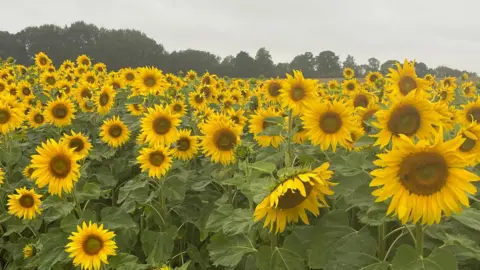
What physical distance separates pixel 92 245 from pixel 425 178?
225 centimetres

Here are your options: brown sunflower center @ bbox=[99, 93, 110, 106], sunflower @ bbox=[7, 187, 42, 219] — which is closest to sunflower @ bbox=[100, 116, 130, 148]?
brown sunflower center @ bbox=[99, 93, 110, 106]

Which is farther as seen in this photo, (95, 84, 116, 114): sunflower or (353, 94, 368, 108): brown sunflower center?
(95, 84, 116, 114): sunflower

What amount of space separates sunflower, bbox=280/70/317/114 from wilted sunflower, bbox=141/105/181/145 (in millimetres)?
1212

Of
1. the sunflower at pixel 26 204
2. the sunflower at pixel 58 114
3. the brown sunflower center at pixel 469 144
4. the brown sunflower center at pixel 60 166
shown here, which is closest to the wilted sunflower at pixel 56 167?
the brown sunflower center at pixel 60 166

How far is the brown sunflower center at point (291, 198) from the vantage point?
2.27m

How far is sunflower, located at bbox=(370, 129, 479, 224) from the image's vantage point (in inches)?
71.7

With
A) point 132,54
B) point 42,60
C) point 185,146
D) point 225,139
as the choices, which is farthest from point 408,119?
point 132,54

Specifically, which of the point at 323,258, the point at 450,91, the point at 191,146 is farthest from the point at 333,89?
the point at 323,258

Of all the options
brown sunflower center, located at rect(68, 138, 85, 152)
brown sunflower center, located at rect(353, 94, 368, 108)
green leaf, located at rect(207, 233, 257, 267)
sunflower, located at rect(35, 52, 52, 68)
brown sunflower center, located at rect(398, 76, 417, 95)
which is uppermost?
sunflower, located at rect(35, 52, 52, 68)

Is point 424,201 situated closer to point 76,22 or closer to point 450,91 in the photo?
point 450,91

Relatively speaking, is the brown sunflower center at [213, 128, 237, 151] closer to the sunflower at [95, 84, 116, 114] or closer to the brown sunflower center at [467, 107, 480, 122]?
the brown sunflower center at [467, 107, 480, 122]

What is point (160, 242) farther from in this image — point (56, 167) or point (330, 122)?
point (330, 122)

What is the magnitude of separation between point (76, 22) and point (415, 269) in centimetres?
2661

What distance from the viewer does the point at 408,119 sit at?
2.46m
